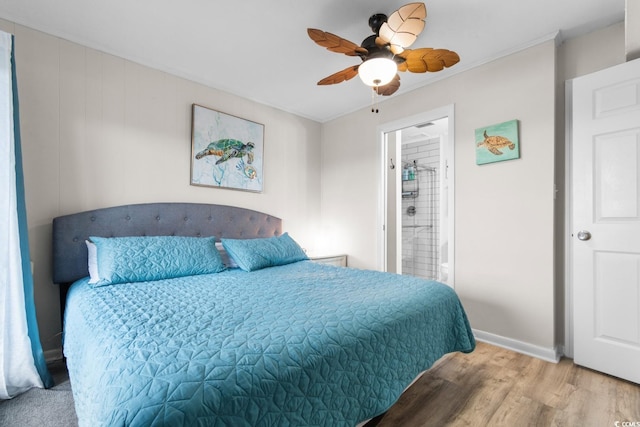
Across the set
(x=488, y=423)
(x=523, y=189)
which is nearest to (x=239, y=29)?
(x=523, y=189)

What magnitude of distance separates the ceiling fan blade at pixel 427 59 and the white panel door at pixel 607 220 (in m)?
0.99

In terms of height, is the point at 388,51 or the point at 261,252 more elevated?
the point at 388,51

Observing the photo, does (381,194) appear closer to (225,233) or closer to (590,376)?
(225,233)

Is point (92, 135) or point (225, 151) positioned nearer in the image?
point (92, 135)

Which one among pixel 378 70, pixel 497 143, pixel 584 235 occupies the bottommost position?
pixel 584 235

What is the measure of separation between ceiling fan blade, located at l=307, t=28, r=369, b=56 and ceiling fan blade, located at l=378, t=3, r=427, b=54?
172 mm

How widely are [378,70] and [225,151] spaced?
1.78 metres

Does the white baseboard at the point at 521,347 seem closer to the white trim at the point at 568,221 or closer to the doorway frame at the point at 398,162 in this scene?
the white trim at the point at 568,221

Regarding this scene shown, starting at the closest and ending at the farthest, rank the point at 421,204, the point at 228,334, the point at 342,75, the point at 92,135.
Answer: the point at 228,334 < the point at 342,75 < the point at 92,135 < the point at 421,204

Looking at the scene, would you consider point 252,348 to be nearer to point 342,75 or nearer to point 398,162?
point 342,75

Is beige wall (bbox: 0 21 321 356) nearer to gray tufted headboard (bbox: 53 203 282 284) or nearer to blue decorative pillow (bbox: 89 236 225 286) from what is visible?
gray tufted headboard (bbox: 53 203 282 284)

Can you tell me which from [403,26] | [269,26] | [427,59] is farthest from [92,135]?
[427,59]

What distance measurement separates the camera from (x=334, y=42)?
1.81 meters

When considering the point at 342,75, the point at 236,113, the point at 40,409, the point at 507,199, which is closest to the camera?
the point at 40,409
